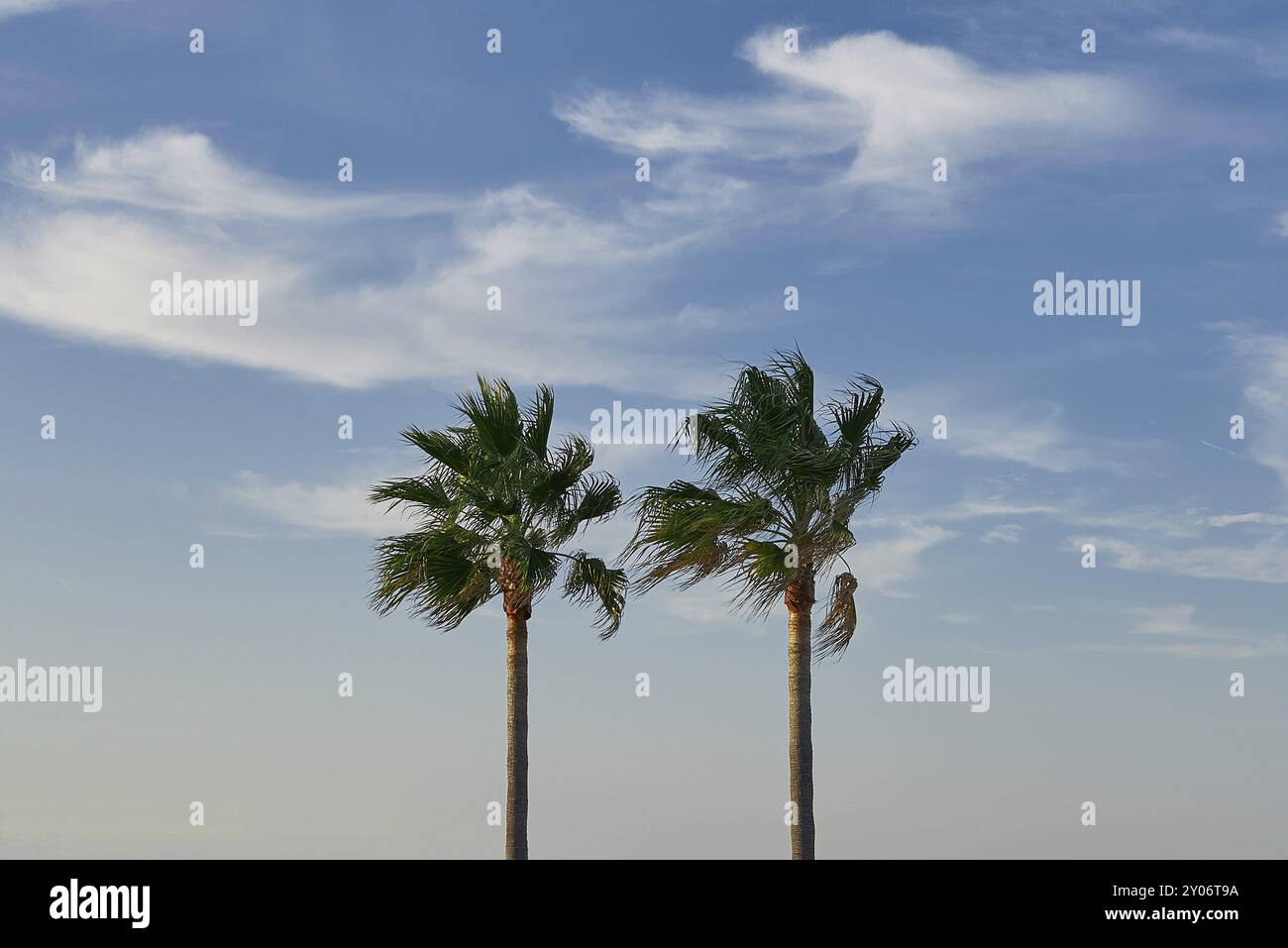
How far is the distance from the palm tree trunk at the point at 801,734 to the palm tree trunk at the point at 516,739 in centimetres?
599

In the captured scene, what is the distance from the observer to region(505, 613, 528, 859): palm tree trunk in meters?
30.3

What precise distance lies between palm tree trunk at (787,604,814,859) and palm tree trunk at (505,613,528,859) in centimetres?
599

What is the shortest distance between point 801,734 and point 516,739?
6419mm

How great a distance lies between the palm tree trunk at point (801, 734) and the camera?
93.2 ft

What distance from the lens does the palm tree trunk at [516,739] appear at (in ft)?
99.4

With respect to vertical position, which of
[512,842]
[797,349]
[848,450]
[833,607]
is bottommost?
[512,842]

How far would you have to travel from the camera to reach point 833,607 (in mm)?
30141

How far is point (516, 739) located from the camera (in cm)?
3105
